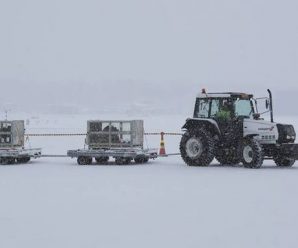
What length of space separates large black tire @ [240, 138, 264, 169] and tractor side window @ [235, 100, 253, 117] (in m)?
1.34

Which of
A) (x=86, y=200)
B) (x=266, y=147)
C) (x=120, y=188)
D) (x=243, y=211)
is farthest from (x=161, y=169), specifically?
(x=243, y=211)

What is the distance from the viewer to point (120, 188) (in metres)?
13.0

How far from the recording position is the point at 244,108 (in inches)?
743

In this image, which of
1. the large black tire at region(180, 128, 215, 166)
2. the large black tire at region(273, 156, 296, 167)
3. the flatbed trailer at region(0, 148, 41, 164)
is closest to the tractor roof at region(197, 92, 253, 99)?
the large black tire at region(180, 128, 215, 166)

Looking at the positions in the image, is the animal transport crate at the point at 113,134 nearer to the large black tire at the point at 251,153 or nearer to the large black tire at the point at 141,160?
the large black tire at the point at 141,160

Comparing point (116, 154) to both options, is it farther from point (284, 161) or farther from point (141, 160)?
point (284, 161)

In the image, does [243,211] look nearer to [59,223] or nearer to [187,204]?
[187,204]

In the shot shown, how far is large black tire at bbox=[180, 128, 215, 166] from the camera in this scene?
18.4 metres

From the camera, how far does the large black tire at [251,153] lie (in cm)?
1714

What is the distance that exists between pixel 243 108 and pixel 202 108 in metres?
1.25

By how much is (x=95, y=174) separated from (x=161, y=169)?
2.23m

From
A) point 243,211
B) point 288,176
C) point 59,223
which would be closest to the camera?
point 59,223

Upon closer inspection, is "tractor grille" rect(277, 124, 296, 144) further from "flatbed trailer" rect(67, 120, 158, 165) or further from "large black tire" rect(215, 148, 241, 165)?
"flatbed trailer" rect(67, 120, 158, 165)

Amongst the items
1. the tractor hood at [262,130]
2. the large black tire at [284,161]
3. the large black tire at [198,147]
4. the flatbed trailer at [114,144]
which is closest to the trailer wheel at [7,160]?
the flatbed trailer at [114,144]
